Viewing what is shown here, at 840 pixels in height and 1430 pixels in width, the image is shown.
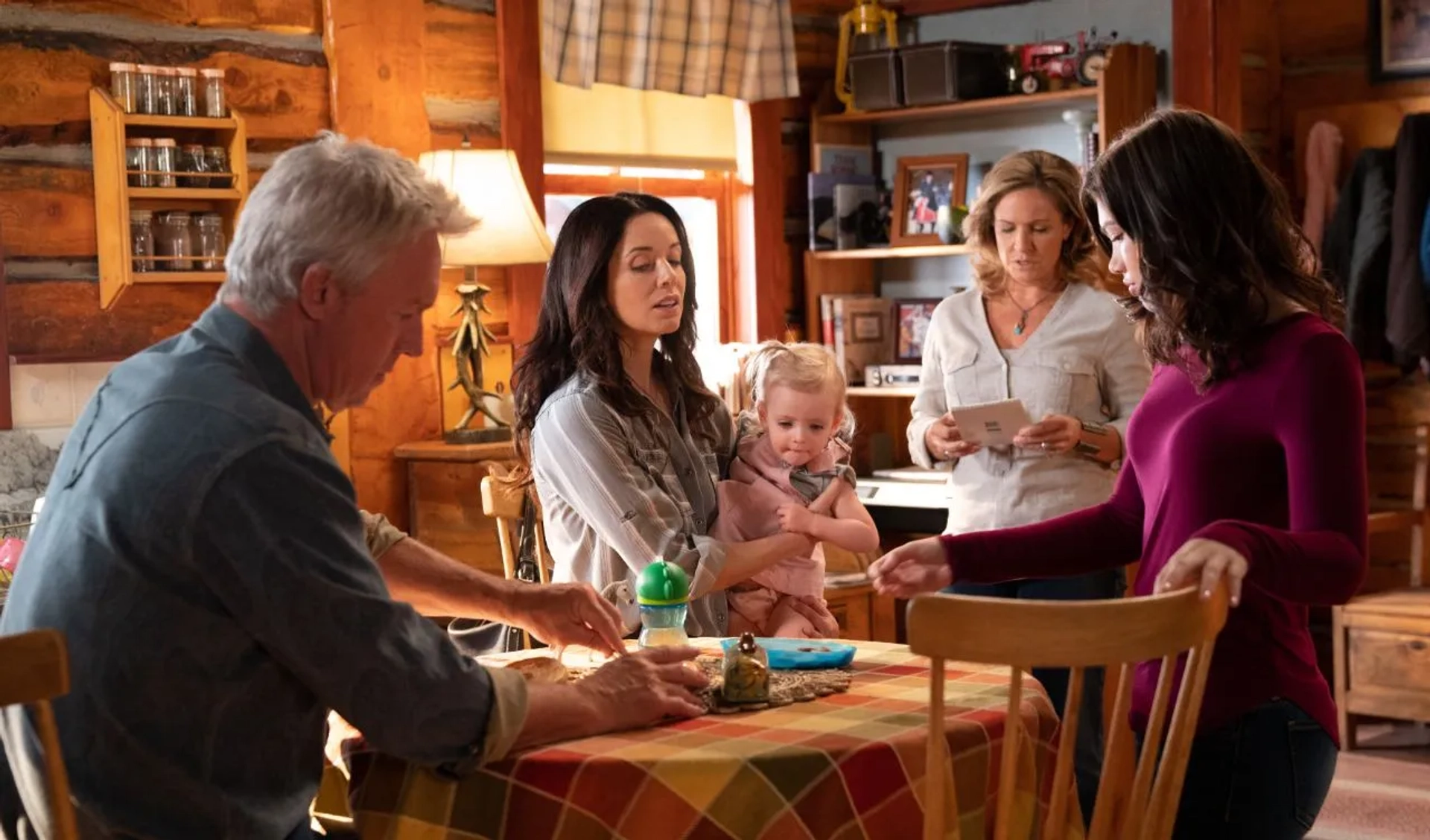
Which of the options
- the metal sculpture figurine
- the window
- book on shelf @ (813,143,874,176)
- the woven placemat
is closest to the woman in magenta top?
the woven placemat

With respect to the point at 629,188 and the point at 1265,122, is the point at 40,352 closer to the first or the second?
the point at 629,188

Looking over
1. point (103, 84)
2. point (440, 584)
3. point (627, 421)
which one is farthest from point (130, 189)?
point (440, 584)

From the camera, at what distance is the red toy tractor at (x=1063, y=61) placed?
5.35 m

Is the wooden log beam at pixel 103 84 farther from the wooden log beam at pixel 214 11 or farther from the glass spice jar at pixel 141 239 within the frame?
the glass spice jar at pixel 141 239

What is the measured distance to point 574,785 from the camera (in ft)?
6.28

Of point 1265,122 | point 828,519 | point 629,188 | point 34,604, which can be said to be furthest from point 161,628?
point 1265,122

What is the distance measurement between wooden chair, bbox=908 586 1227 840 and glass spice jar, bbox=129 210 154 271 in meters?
2.83

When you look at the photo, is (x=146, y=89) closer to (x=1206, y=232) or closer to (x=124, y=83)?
(x=124, y=83)

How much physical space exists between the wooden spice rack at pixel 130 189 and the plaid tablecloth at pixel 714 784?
2317 millimetres

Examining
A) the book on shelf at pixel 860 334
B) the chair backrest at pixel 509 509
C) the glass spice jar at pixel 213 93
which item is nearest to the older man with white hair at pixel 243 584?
the chair backrest at pixel 509 509

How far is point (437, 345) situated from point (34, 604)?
3012 millimetres

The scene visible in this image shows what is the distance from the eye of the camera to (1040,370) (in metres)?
3.77

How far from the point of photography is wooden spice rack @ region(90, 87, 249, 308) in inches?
157

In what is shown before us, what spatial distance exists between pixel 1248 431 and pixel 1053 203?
182 centimetres
